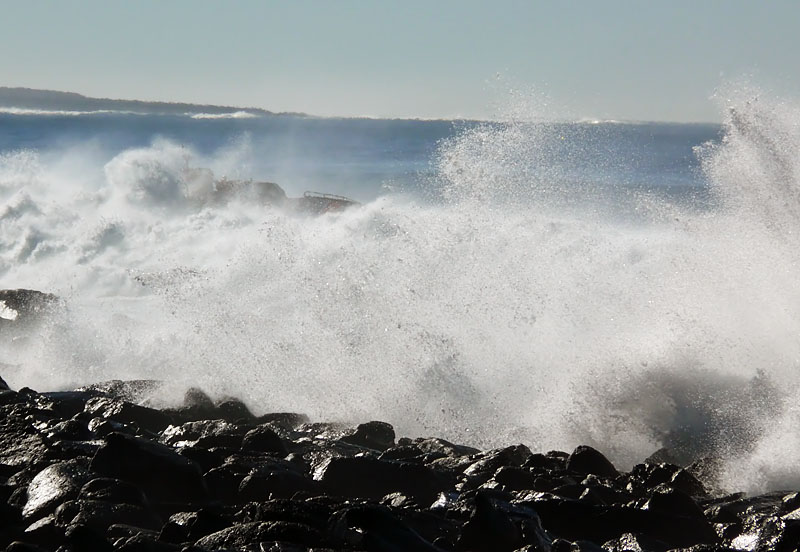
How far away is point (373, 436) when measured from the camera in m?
10.0

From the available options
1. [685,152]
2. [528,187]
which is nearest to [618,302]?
[528,187]

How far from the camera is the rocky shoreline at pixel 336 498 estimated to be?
6.04m

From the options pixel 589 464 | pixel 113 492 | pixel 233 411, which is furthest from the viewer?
pixel 233 411

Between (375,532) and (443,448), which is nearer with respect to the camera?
(375,532)

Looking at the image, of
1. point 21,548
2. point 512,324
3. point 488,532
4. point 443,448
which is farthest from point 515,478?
point 512,324

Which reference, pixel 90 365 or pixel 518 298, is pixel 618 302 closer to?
pixel 518 298

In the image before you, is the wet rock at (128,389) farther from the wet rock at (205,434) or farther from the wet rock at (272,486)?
the wet rock at (272,486)

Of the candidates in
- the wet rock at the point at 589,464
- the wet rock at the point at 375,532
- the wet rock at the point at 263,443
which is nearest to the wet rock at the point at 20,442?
the wet rock at the point at 263,443

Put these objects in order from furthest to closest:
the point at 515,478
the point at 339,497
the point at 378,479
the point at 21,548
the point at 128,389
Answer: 1. the point at 128,389
2. the point at 515,478
3. the point at 378,479
4. the point at 339,497
5. the point at 21,548

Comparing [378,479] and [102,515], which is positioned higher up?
[378,479]

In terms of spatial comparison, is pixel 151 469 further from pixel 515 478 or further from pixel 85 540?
pixel 515 478

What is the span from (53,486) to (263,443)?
83.7 inches

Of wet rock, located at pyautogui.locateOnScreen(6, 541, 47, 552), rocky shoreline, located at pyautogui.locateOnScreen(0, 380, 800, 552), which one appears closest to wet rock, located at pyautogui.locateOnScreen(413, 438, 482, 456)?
rocky shoreline, located at pyautogui.locateOnScreen(0, 380, 800, 552)

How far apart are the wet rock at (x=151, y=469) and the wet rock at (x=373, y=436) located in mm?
2598
